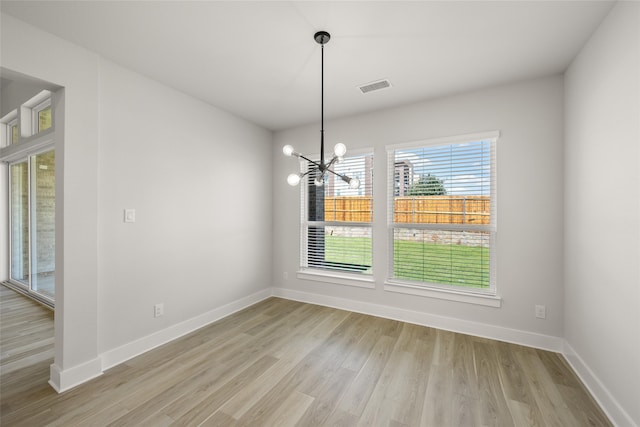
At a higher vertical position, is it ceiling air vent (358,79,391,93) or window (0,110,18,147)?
ceiling air vent (358,79,391,93)

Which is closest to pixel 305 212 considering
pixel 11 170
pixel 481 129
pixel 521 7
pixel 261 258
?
pixel 261 258

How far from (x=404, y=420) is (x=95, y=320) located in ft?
8.48

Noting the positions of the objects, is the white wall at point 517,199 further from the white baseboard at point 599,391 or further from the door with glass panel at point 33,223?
the door with glass panel at point 33,223

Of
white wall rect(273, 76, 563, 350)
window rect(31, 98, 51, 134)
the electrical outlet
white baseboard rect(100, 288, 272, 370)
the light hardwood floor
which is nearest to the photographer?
the light hardwood floor

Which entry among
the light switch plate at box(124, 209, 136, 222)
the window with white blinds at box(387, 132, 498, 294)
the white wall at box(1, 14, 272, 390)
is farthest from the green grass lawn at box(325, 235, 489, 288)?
the light switch plate at box(124, 209, 136, 222)

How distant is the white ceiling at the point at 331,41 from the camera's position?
180cm

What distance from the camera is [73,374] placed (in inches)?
83.0

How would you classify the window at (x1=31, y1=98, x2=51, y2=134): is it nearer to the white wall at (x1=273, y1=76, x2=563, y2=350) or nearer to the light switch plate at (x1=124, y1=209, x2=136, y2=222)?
the light switch plate at (x1=124, y1=209, x2=136, y2=222)

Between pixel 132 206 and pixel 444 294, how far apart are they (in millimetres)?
3534

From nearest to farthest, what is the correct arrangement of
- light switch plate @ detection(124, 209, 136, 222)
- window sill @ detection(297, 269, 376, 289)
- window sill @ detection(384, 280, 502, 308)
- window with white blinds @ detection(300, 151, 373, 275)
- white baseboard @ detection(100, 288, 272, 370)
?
white baseboard @ detection(100, 288, 272, 370) < light switch plate @ detection(124, 209, 136, 222) < window sill @ detection(384, 280, 502, 308) < window sill @ detection(297, 269, 376, 289) < window with white blinds @ detection(300, 151, 373, 275)

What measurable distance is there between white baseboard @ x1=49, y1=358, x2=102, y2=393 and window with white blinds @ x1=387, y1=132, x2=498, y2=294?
317 cm

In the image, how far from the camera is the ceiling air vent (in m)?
2.82

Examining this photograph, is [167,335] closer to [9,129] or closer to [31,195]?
[31,195]

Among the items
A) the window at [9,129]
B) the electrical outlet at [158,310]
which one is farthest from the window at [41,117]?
the electrical outlet at [158,310]
